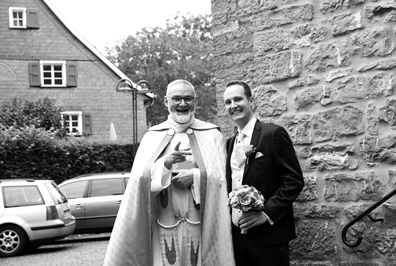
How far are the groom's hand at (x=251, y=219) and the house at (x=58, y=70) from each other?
89.6 feet

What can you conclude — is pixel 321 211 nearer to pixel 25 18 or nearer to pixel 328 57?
pixel 328 57

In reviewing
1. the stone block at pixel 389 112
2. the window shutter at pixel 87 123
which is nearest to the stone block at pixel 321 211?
the stone block at pixel 389 112

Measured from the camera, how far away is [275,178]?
16.6ft

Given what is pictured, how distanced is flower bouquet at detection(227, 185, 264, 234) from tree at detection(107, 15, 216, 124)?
42720mm

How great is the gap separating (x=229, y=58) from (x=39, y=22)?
91.3 feet

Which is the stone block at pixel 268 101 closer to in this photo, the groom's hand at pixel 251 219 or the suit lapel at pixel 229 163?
the suit lapel at pixel 229 163

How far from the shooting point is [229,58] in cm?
686

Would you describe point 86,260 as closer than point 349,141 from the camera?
No

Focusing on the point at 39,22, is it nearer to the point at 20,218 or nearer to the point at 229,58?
the point at 20,218

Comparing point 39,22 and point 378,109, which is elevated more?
point 39,22

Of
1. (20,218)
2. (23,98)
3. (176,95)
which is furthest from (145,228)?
(23,98)

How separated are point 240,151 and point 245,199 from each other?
0.54 metres

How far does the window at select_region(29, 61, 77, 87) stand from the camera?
32.8m

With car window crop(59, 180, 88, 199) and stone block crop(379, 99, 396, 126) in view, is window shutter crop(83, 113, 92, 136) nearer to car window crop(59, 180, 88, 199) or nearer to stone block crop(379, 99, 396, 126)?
car window crop(59, 180, 88, 199)
